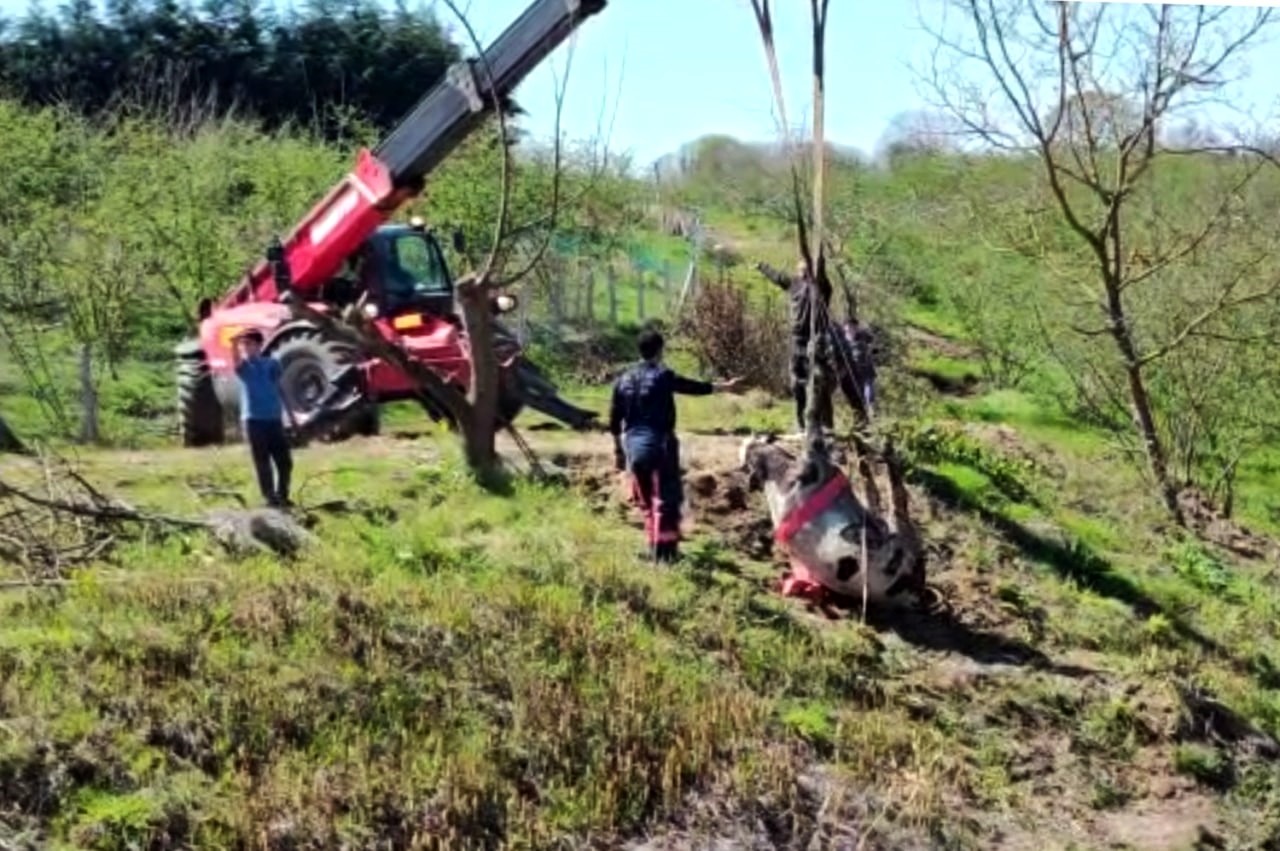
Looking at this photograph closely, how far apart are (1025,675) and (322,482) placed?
4.76 metres

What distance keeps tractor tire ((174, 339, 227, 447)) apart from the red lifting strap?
6344 millimetres

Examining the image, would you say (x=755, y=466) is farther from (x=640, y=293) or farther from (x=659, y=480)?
(x=640, y=293)

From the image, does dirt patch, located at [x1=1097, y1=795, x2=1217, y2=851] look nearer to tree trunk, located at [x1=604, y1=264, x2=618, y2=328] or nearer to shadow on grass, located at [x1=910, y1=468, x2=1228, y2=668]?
shadow on grass, located at [x1=910, y1=468, x2=1228, y2=668]

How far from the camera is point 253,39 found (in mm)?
30359

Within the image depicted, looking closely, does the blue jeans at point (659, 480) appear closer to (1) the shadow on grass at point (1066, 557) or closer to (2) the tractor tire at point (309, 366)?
(1) the shadow on grass at point (1066, 557)

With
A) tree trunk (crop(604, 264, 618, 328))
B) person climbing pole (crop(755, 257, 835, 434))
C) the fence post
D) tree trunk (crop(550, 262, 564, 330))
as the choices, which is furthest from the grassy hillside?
the fence post

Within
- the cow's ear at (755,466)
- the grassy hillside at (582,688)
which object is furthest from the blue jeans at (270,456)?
the cow's ear at (755,466)

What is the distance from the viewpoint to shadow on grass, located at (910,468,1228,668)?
12.6 meters

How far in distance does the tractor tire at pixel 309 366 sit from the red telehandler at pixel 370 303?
1 cm

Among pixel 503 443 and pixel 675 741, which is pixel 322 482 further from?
pixel 675 741

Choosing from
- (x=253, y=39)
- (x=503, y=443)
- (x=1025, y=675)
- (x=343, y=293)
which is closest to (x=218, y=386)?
(x=343, y=293)

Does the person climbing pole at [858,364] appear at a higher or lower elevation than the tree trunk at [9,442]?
higher

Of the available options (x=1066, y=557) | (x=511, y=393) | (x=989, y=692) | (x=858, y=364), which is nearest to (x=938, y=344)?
(x=511, y=393)

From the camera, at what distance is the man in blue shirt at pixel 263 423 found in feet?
37.6
